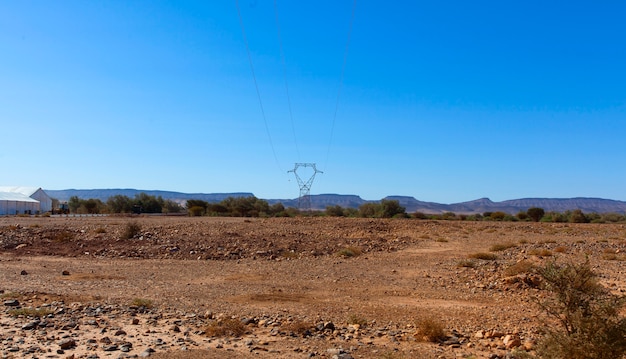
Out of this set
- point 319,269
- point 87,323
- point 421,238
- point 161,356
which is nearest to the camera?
point 161,356

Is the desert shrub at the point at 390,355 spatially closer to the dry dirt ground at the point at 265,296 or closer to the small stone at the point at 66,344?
the dry dirt ground at the point at 265,296

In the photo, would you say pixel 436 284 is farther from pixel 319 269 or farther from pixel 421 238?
pixel 421 238

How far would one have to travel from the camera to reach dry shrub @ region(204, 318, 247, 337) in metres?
9.45

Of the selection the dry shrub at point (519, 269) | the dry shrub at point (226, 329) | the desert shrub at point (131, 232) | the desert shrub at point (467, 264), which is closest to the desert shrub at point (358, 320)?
the dry shrub at point (226, 329)

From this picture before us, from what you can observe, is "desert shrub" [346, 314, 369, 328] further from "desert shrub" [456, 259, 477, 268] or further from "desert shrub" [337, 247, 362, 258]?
"desert shrub" [337, 247, 362, 258]

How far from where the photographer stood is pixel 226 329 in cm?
959

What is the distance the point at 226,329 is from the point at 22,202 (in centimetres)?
7806

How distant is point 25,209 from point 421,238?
6674cm

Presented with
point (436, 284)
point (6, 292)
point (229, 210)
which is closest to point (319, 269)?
point (436, 284)

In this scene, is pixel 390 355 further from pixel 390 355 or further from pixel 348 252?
pixel 348 252

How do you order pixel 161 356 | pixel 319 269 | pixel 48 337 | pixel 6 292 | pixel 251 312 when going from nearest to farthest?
pixel 161 356
pixel 48 337
pixel 251 312
pixel 6 292
pixel 319 269

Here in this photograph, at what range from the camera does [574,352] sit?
6539 millimetres

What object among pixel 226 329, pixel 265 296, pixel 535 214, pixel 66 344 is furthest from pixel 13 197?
pixel 226 329

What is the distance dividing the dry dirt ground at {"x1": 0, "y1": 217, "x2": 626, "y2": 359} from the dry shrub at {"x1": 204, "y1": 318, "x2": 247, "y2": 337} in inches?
1.1
